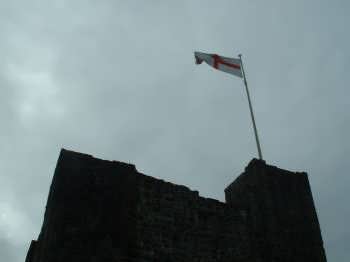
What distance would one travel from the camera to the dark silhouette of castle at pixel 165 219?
7.33 m

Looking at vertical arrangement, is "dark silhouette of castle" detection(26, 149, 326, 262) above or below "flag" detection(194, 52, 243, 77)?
below

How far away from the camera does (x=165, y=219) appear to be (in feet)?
27.1

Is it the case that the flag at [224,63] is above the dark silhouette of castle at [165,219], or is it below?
above

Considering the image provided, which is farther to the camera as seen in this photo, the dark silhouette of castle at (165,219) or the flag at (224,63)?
the flag at (224,63)

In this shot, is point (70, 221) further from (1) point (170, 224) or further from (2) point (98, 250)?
(1) point (170, 224)

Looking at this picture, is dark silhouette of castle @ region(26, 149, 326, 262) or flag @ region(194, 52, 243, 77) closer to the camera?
dark silhouette of castle @ region(26, 149, 326, 262)

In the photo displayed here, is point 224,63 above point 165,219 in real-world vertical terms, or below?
above

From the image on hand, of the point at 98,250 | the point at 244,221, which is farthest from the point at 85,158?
the point at 244,221

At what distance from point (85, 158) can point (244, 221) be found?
12.4 feet

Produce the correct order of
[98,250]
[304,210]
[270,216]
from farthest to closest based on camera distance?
[304,210] → [270,216] → [98,250]

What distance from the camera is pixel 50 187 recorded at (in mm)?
8188

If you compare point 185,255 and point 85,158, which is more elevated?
point 85,158

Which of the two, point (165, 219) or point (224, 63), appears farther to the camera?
point (224, 63)

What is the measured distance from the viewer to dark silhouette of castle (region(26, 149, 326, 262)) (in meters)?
7.33
